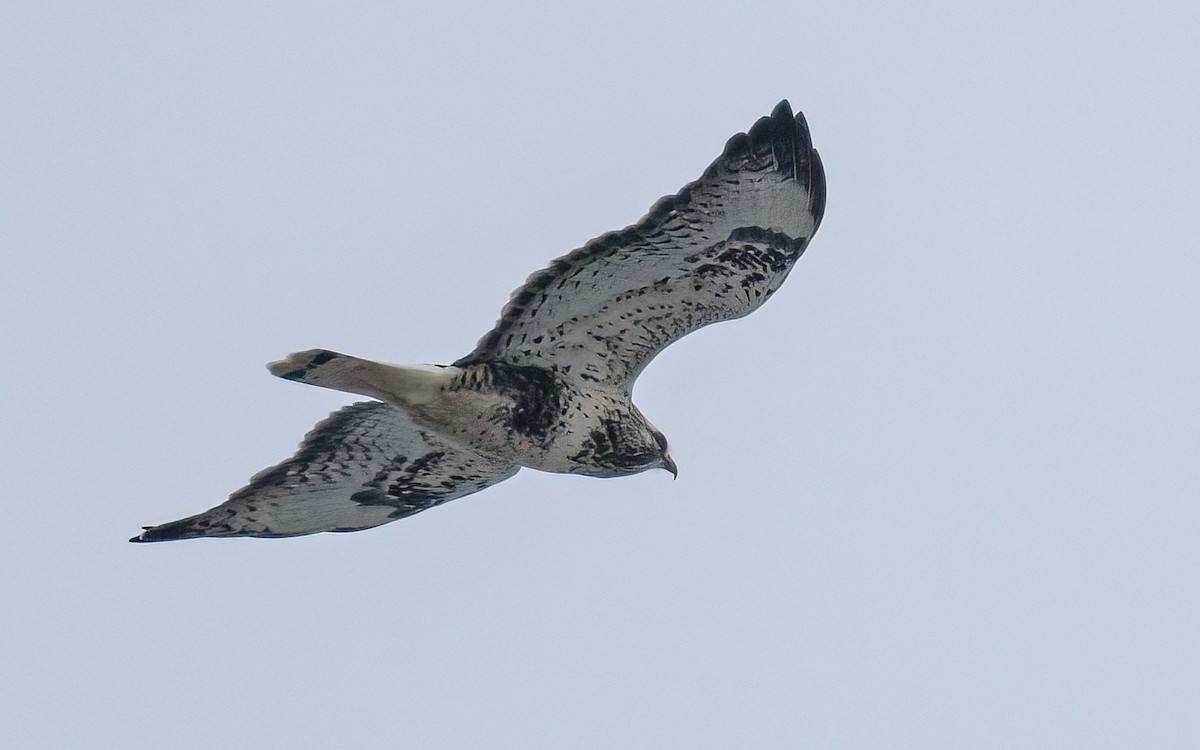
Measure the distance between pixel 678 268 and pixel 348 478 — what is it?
241 centimetres

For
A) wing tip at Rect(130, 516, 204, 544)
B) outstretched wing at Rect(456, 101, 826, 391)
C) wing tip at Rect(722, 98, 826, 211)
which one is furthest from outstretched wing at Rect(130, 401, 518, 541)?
wing tip at Rect(722, 98, 826, 211)

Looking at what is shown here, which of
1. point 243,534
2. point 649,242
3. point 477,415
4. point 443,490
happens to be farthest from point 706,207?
point 243,534

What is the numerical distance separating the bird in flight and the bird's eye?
14mm

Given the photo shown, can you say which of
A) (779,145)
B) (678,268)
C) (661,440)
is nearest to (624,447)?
(661,440)

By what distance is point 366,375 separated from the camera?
9.10 meters

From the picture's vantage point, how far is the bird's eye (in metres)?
9.92

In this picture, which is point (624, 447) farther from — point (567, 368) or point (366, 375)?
point (366, 375)

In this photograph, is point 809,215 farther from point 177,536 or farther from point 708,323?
point 177,536

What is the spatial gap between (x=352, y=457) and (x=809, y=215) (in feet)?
9.80

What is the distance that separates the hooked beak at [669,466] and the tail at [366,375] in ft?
4.39

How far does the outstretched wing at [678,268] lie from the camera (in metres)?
8.94

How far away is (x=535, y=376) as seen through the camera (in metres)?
9.54

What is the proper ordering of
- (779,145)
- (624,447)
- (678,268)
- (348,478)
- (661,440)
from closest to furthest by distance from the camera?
(779,145) → (678,268) → (624,447) → (661,440) → (348,478)

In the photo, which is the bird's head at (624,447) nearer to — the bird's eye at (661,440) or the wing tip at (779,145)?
the bird's eye at (661,440)
